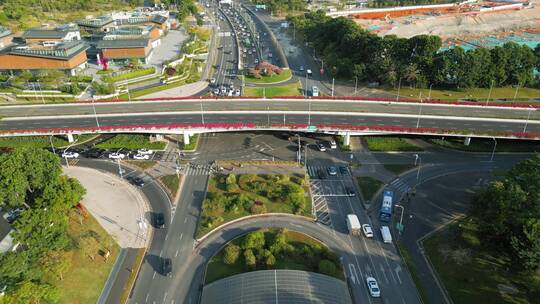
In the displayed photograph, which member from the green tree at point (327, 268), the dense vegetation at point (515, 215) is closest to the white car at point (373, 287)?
the green tree at point (327, 268)

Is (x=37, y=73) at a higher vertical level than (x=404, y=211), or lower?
higher

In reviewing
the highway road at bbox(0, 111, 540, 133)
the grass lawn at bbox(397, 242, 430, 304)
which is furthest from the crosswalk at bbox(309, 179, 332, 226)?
the highway road at bbox(0, 111, 540, 133)

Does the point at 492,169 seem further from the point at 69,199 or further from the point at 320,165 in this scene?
the point at 69,199

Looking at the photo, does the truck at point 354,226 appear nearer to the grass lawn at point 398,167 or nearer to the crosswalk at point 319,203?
the crosswalk at point 319,203

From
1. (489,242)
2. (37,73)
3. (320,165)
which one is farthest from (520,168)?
(37,73)

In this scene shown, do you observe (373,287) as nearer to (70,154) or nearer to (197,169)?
(197,169)
